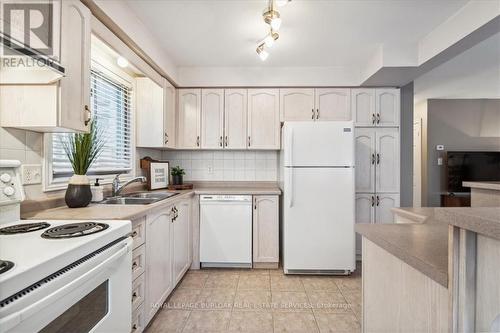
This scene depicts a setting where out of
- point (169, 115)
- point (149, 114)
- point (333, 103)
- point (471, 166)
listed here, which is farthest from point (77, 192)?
point (471, 166)

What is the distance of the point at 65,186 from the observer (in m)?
1.78

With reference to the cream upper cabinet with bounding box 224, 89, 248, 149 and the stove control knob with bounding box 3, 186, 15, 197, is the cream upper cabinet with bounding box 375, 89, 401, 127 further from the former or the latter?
the stove control knob with bounding box 3, 186, 15, 197

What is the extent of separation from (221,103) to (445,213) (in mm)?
2826

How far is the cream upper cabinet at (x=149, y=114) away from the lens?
2.83 m

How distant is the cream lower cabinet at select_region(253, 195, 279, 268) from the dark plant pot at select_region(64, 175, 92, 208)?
1671 millimetres

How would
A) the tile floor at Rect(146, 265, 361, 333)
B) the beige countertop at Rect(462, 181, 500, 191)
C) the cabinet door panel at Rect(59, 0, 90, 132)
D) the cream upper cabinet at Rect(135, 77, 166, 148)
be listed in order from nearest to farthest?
the cabinet door panel at Rect(59, 0, 90, 132) < the beige countertop at Rect(462, 181, 500, 191) < the tile floor at Rect(146, 265, 361, 333) < the cream upper cabinet at Rect(135, 77, 166, 148)

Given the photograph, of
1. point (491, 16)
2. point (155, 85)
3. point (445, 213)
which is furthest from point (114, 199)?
point (491, 16)

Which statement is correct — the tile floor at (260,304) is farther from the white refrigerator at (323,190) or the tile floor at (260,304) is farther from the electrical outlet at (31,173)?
the electrical outlet at (31,173)

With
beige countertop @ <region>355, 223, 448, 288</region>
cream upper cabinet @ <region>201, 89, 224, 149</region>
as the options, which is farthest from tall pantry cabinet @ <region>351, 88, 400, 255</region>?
beige countertop @ <region>355, 223, 448, 288</region>

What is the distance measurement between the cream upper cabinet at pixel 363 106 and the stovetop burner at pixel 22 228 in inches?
122

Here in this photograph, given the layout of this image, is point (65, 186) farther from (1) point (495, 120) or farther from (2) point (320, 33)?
→ (1) point (495, 120)

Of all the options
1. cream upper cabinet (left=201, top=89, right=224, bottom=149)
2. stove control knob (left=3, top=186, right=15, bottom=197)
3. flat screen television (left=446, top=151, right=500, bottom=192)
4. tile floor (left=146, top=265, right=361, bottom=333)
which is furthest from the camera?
flat screen television (left=446, top=151, right=500, bottom=192)

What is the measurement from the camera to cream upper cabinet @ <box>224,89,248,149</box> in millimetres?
3166

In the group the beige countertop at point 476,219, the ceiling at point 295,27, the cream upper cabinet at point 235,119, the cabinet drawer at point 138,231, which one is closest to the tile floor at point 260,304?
the cabinet drawer at point 138,231
